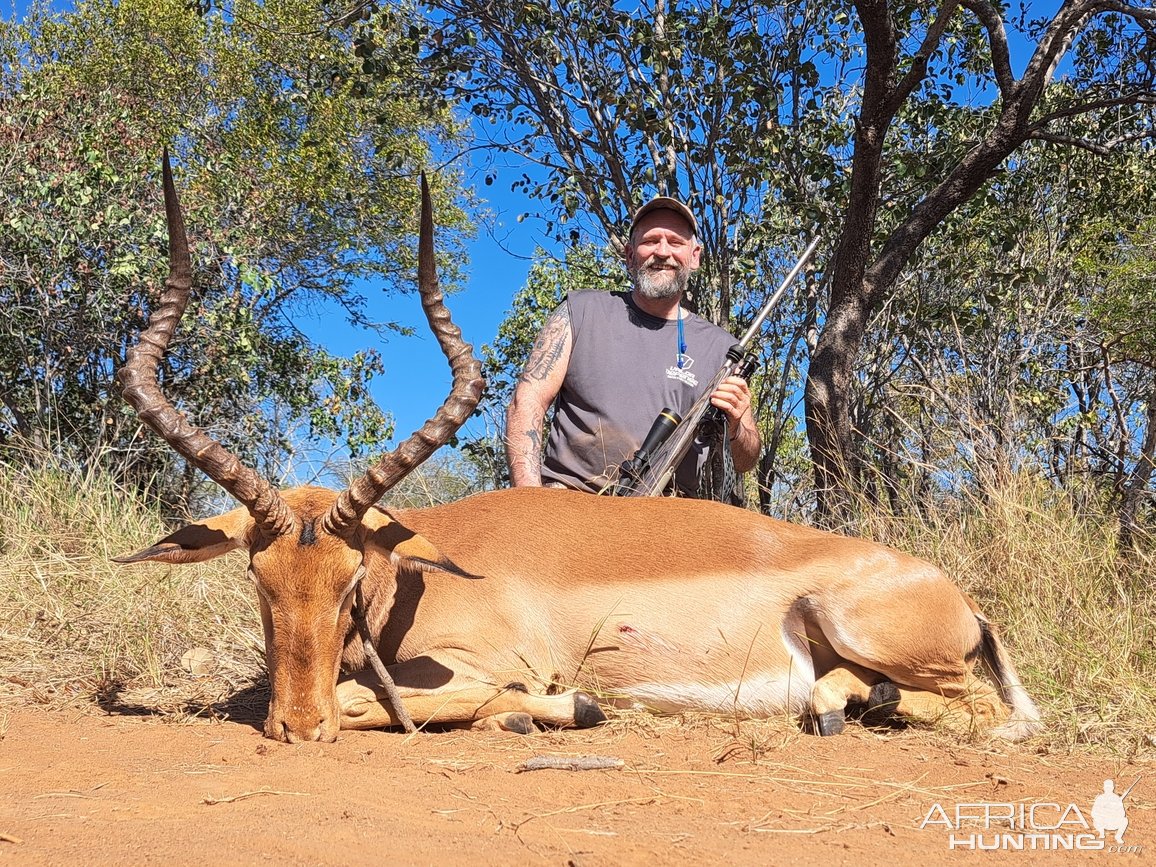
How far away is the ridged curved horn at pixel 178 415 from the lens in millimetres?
3707

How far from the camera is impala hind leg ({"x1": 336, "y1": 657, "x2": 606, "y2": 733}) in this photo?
3.80 meters

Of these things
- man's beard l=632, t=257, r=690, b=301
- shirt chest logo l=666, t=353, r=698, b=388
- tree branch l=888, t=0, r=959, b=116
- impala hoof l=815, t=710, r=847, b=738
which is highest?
tree branch l=888, t=0, r=959, b=116

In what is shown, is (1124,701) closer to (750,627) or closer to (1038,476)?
(750,627)

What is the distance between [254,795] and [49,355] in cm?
788

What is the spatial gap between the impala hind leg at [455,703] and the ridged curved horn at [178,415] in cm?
72

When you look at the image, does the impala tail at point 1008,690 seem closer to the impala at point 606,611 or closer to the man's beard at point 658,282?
the impala at point 606,611

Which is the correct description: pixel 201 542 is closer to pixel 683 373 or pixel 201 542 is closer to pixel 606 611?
pixel 606 611

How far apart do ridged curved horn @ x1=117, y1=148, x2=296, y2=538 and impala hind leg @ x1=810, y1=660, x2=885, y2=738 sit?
2217mm

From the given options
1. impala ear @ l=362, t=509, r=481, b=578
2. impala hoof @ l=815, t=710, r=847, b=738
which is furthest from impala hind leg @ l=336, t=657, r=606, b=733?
impala hoof @ l=815, t=710, r=847, b=738

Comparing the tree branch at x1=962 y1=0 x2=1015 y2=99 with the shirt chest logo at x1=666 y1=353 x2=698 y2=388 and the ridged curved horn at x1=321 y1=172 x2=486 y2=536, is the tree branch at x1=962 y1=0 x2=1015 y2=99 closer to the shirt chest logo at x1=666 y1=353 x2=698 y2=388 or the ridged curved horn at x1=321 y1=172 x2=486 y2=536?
the shirt chest logo at x1=666 y1=353 x2=698 y2=388

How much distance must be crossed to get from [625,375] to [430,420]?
242cm

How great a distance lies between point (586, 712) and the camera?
3.92m

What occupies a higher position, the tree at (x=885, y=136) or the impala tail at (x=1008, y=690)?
the tree at (x=885, y=136)

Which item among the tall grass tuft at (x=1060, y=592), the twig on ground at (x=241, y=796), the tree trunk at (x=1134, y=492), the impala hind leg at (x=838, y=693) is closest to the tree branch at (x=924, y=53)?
the tall grass tuft at (x=1060, y=592)
